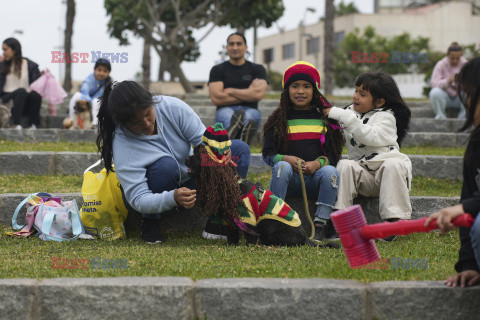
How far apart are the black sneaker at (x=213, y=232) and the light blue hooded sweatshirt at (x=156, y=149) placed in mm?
341

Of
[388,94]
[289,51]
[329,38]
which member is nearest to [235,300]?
[388,94]

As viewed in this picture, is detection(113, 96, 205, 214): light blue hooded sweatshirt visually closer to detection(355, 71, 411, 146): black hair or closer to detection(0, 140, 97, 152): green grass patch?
detection(355, 71, 411, 146): black hair

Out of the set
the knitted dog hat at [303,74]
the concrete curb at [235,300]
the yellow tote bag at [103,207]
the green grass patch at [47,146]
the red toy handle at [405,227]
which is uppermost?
the knitted dog hat at [303,74]

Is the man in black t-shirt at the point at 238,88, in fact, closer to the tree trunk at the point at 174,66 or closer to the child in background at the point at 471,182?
the child in background at the point at 471,182

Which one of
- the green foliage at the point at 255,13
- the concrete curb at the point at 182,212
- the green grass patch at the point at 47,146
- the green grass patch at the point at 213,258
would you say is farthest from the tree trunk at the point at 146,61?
the green grass patch at the point at 213,258

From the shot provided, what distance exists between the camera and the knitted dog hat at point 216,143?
342 cm

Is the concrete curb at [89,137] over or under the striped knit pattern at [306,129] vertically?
under

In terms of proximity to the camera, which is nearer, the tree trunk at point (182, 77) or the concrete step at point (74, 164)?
the concrete step at point (74, 164)

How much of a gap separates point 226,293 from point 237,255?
756 millimetres

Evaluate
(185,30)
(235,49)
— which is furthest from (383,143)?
(185,30)

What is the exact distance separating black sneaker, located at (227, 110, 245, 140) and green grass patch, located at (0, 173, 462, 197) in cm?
72

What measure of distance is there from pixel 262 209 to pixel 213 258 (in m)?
0.49

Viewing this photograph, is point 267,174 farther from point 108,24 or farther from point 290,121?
point 108,24

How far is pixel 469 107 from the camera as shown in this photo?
250 centimetres
